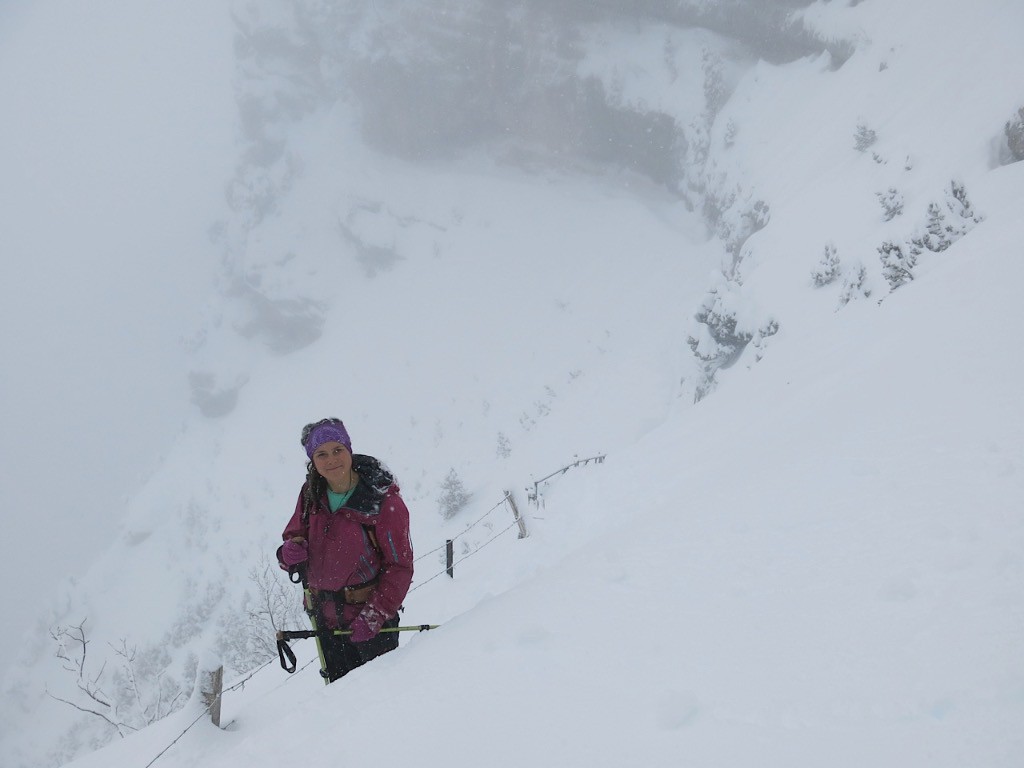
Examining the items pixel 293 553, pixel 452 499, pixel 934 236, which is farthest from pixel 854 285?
Result: pixel 452 499

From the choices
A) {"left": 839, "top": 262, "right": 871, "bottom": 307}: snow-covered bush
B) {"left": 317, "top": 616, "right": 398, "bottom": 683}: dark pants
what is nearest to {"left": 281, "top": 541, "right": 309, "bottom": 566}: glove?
{"left": 317, "top": 616, "right": 398, "bottom": 683}: dark pants

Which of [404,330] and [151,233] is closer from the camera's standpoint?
[404,330]

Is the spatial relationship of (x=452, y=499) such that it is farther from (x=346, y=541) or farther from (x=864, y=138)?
(x=864, y=138)

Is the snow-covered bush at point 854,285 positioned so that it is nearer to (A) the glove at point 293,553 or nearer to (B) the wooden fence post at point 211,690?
(A) the glove at point 293,553

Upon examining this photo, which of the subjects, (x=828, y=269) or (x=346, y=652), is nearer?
(x=346, y=652)

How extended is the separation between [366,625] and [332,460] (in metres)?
0.82

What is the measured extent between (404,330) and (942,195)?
32.0 m

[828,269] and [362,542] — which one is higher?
[828,269]

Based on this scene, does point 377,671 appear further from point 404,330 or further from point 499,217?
point 499,217

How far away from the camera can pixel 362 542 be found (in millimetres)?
2832

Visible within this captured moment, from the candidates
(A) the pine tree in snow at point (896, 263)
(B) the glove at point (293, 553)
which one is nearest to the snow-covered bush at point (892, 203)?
(A) the pine tree in snow at point (896, 263)

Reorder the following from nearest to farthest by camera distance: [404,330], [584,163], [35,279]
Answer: [404,330], [584,163], [35,279]

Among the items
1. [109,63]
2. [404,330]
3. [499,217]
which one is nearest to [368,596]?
[404,330]

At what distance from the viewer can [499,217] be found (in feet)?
139
